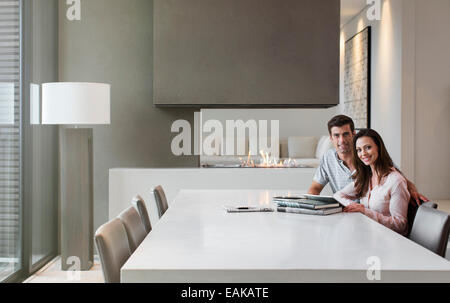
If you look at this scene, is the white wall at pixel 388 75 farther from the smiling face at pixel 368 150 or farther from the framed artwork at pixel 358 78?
the smiling face at pixel 368 150

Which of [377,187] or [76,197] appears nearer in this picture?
[377,187]

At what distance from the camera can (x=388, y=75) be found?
20.3ft

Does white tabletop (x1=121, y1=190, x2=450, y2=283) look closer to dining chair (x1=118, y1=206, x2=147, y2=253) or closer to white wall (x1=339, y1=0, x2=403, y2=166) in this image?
dining chair (x1=118, y1=206, x2=147, y2=253)

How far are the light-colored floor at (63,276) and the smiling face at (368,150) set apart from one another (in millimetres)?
2138

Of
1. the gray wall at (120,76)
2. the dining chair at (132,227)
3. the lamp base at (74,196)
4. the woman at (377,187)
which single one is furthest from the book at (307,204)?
the gray wall at (120,76)

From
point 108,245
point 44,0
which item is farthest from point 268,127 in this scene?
point 108,245

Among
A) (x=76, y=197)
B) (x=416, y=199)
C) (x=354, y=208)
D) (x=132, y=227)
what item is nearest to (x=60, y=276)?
(x=76, y=197)

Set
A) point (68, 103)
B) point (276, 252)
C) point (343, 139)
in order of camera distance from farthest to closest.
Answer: point (68, 103), point (343, 139), point (276, 252)

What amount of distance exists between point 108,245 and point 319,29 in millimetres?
3142

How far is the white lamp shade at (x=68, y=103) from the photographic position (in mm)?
3445

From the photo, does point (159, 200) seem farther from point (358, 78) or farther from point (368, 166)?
point (358, 78)

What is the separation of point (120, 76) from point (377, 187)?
9.00 feet

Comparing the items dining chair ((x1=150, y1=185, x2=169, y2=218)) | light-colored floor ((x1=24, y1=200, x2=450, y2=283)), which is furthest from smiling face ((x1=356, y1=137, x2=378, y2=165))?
light-colored floor ((x1=24, y1=200, x2=450, y2=283))
